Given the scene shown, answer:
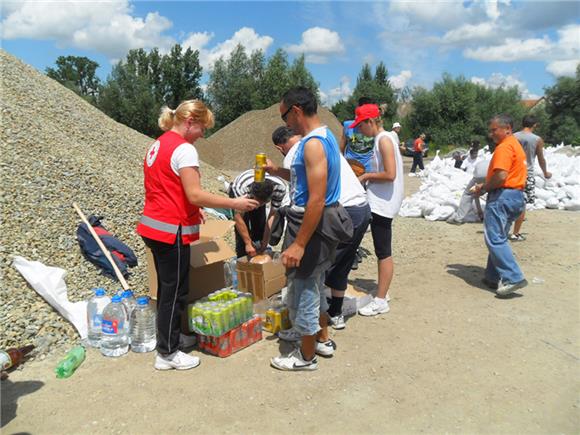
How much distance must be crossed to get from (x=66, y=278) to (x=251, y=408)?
2.31 metres

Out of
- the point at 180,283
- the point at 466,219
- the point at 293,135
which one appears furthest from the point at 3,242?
the point at 466,219

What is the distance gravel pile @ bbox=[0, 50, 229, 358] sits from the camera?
374 cm

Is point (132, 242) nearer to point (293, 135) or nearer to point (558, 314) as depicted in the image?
point (293, 135)

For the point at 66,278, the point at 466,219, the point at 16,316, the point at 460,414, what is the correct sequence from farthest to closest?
the point at 466,219, the point at 66,278, the point at 16,316, the point at 460,414

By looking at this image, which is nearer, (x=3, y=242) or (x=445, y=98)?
(x=3, y=242)

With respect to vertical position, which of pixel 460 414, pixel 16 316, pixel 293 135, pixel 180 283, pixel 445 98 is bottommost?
A: pixel 460 414

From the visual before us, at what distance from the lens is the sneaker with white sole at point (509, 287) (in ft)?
14.7

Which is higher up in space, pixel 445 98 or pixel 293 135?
→ pixel 445 98

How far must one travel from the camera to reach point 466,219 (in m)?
8.07

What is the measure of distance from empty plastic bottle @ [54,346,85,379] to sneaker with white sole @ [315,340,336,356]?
1.75 meters

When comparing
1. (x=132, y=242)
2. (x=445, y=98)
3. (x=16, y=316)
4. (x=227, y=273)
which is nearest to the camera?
(x=16, y=316)

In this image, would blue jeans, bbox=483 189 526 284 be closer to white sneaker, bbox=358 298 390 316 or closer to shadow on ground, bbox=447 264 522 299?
shadow on ground, bbox=447 264 522 299

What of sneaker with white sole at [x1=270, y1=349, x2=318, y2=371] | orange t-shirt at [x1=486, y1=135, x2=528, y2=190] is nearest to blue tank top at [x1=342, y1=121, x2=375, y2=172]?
orange t-shirt at [x1=486, y1=135, x2=528, y2=190]

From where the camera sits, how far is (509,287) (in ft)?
14.7
